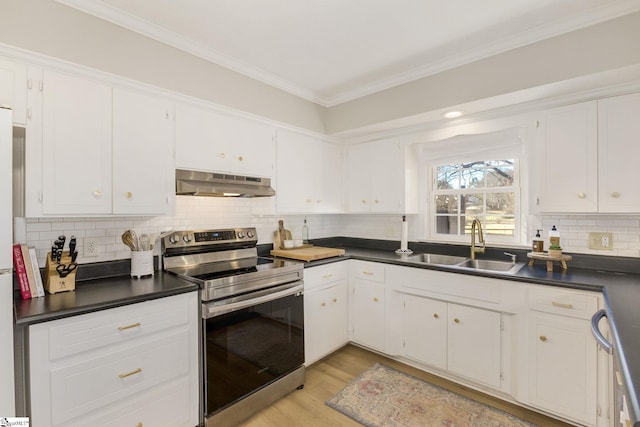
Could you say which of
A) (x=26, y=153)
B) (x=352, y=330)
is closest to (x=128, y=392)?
(x=26, y=153)

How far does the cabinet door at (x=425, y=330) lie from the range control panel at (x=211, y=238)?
1.48m

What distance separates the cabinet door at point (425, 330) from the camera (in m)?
2.49

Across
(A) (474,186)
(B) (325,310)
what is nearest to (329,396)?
(B) (325,310)

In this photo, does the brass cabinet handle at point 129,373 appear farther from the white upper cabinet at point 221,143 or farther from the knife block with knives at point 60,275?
the white upper cabinet at point 221,143

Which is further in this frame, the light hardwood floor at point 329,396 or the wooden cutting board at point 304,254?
the wooden cutting board at point 304,254

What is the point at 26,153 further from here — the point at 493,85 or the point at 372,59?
the point at 493,85

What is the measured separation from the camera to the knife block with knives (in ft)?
5.58

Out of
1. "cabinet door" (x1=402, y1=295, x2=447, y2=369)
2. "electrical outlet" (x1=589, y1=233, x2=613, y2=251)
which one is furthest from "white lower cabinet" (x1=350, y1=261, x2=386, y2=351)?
"electrical outlet" (x1=589, y1=233, x2=613, y2=251)

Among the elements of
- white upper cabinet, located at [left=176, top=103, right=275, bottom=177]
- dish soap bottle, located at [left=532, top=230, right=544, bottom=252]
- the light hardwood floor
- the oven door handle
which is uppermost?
white upper cabinet, located at [left=176, top=103, right=275, bottom=177]

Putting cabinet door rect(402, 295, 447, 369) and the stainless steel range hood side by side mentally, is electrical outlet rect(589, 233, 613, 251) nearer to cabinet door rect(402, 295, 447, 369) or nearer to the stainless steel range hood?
cabinet door rect(402, 295, 447, 369)

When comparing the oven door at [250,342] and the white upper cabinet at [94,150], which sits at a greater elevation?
the white upper cabinet at [94,150]

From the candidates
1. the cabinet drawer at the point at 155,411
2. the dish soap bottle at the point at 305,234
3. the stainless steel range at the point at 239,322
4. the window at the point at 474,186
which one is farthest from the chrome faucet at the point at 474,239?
the cabinet drawer at the point at 155,411

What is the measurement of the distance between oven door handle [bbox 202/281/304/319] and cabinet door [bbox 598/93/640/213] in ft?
7.17

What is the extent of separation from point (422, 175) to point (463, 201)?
0.48 metres
